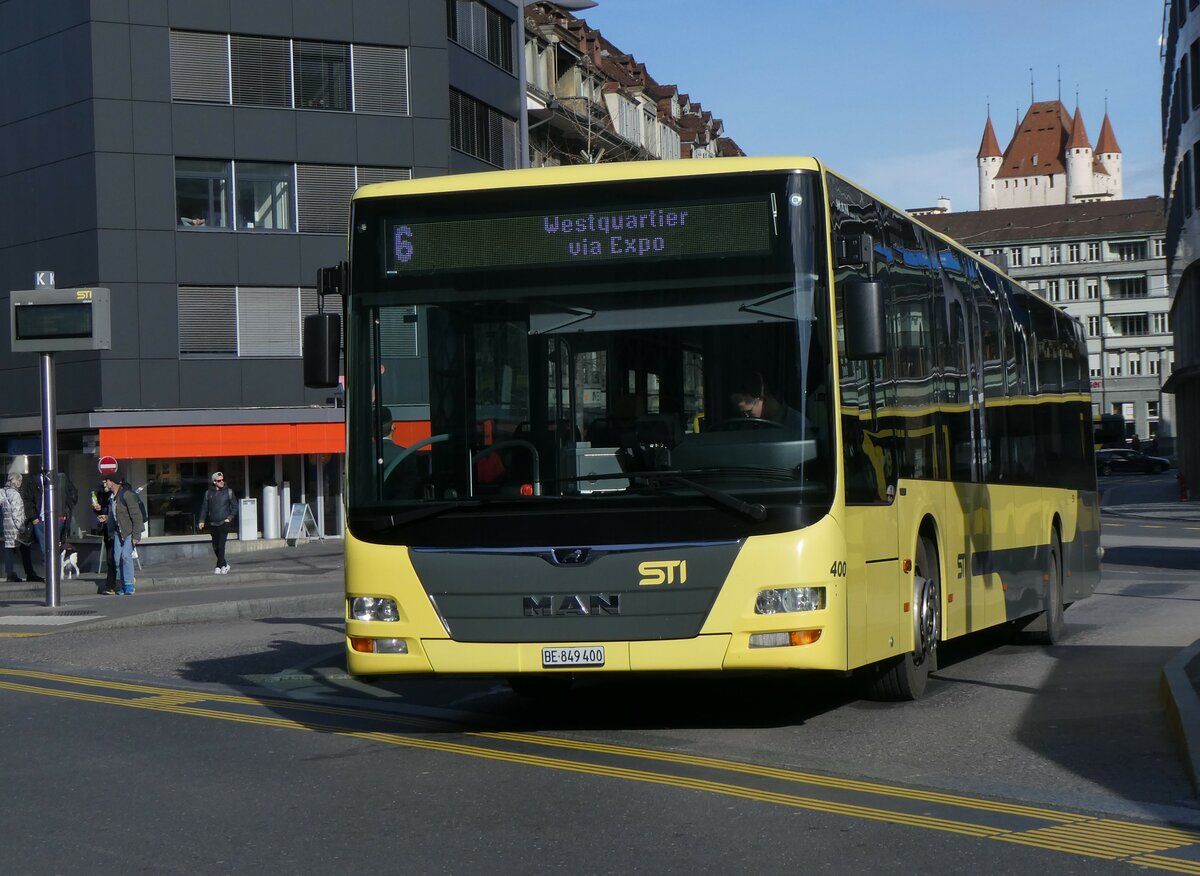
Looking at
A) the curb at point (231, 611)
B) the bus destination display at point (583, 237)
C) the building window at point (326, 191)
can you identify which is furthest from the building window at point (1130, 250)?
the bus destination display at point (583, 237)

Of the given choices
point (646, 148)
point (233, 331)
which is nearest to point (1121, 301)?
point (646, 148)

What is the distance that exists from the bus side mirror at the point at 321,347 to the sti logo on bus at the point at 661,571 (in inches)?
74.4

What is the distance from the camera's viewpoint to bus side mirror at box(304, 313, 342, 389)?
9125mm

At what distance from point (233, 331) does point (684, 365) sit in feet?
114

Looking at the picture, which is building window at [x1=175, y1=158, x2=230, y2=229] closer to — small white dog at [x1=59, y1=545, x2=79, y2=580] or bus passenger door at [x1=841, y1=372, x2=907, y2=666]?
small white dog at [x1=59, y1=545, x2=79, y2=580]

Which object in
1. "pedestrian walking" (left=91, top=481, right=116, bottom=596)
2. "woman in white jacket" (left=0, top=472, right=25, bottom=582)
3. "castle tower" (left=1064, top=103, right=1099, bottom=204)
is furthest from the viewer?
"castle tower" (left=1064, top=103, right=1099, bottom=204)

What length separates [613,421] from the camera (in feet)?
29.2

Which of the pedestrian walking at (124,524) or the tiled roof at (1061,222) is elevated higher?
the tiled roof at (1061,222)

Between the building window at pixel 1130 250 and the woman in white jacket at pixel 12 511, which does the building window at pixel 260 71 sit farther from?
the building window at pixel 1130 250

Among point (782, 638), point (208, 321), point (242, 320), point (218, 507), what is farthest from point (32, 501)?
point (782, 638)

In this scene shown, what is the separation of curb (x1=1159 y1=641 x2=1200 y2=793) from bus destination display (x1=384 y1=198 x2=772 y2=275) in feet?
10.3

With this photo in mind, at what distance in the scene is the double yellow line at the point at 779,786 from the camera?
6.61 m

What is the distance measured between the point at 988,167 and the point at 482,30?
150 metres

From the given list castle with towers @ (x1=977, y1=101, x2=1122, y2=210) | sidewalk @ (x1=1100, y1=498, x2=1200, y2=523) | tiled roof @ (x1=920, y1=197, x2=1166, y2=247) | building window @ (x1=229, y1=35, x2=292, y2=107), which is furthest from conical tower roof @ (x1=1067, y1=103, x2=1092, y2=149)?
building window @ (x1=229, y1=35, x2=292, y2=107)
